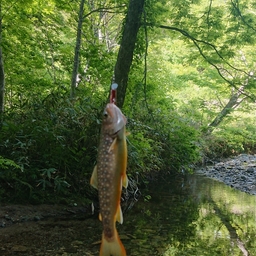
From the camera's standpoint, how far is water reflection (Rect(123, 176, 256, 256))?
586 cm

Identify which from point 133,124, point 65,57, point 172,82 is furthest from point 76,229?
point 172,82

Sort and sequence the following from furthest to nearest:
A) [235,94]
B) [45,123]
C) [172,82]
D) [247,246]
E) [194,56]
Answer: [235,94]
[172,82]
[194,56]
[45,123]
[247,246]

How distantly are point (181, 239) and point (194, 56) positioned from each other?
5.81m

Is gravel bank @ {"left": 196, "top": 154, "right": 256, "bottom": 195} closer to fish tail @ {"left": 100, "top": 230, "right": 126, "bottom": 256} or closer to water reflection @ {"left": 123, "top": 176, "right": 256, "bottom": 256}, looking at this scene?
water reflection @ {"left": 123, "top": 176, "right": 256, "bottom": 256}

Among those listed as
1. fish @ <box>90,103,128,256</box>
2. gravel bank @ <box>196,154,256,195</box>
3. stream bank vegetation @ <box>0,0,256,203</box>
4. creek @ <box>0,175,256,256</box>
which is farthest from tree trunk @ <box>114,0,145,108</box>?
fish @ <box>90,103,128,256</box>

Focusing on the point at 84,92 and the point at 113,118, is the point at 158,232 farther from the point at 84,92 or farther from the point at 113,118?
the point at 113,118

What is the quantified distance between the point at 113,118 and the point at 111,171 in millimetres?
237

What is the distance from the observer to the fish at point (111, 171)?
1.60 meters

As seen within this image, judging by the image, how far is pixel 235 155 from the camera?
73.8ft

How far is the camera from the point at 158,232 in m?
6.58

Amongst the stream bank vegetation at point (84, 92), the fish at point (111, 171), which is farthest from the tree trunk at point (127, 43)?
the fish at point (111, 171)

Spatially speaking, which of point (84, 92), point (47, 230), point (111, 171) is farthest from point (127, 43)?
point (111, 171)

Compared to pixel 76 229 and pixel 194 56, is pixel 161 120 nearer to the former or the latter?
pixel 194 56

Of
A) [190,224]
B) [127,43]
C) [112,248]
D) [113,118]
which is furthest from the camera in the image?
[127,43]
